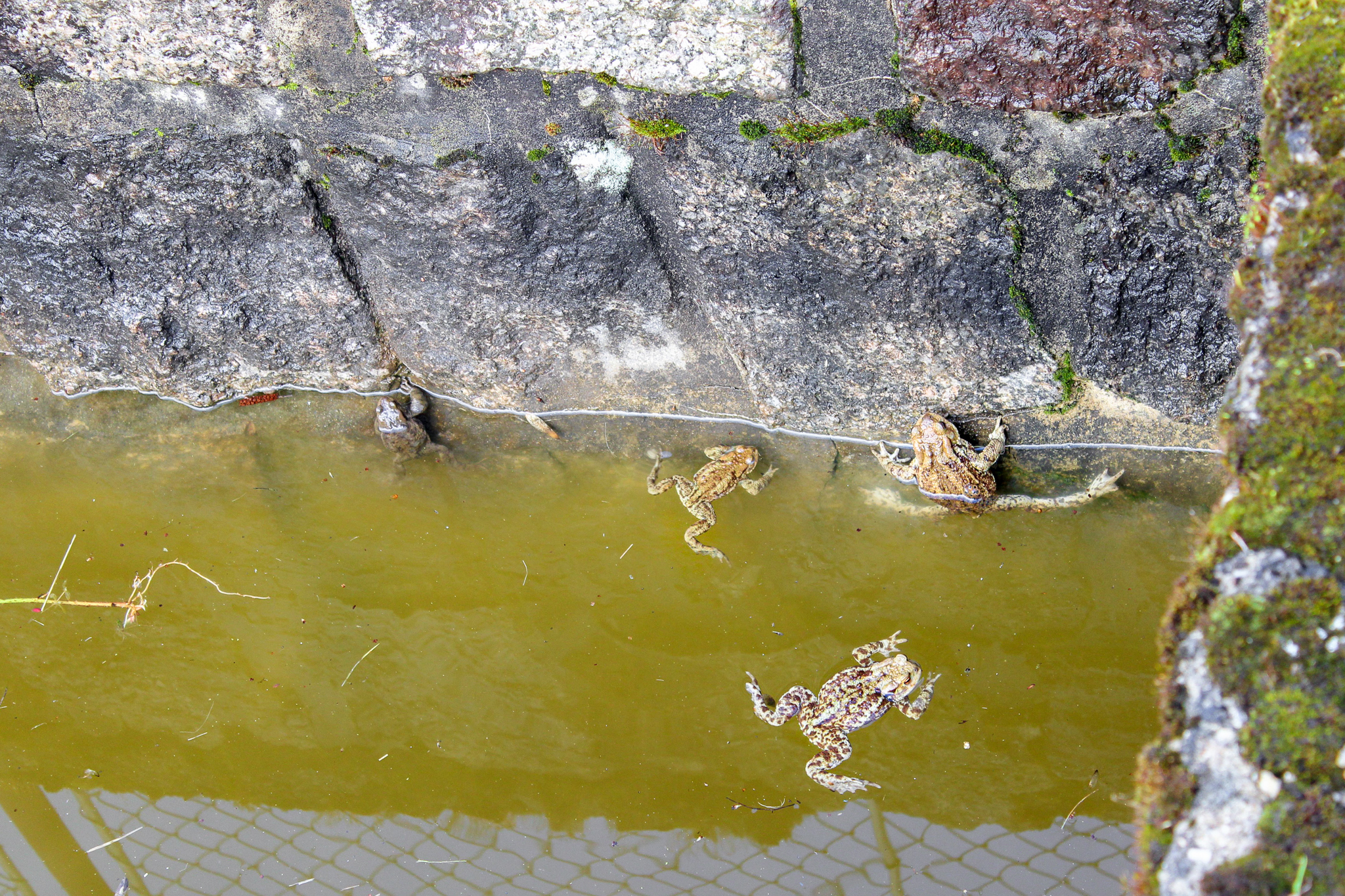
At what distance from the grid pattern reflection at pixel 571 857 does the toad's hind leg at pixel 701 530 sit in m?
1.63

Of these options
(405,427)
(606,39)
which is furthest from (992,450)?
(405,427)

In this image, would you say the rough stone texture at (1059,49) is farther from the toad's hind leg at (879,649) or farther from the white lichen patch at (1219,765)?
the toad's hind leg at (879,649)

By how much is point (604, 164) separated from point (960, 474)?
2422 mm

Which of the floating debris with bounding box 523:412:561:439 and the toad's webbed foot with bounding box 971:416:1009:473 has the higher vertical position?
the toad's webbed foot with bounding box 971:416:1009:473

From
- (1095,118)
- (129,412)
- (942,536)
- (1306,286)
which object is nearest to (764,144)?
(1095,118)

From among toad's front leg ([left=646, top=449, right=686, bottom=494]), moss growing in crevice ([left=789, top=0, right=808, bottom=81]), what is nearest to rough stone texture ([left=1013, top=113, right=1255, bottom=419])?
moss growing in crevice ([left=789, top=0, right=808, bottom=81])

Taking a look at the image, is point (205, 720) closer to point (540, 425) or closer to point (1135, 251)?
point (540, 425)

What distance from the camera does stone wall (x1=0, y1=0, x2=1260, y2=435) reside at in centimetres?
290

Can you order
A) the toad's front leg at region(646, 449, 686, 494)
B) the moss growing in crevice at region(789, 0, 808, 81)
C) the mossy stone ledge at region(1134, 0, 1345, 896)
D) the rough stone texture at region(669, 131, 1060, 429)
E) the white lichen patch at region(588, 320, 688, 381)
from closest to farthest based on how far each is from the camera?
the mossy stone ledge at region(1134, 0, 1345, 896) → the moss growing in crevice at region(789, 0, 808, 81) → the rough stone texture at region(669, 131, 1060, 429) → the white lichen patch at region(588, 320, 688, 381) → the toad's front leg at region(646, 449, 686, 494)

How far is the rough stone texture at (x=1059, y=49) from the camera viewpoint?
2.63 metres

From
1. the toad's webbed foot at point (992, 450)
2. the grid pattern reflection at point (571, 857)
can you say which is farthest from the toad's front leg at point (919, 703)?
the toad's webbed foot at point (992, 450)

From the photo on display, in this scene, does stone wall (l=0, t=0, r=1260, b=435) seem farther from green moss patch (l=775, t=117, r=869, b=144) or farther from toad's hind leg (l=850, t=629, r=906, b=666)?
toad's hind leg (l=850, t=629, r=906, b=666)

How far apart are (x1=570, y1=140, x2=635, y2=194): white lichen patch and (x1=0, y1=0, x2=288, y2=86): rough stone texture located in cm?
121

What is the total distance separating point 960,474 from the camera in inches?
167
